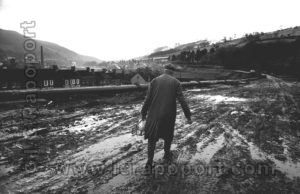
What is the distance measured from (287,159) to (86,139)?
15.0 ft

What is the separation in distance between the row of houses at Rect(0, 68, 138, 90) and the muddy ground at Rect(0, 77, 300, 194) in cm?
770

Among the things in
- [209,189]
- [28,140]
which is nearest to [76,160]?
[28,140]

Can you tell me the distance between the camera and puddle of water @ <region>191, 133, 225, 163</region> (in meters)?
5.21

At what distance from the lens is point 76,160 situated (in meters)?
4.94

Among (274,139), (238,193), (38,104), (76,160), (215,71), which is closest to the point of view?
(238,193)

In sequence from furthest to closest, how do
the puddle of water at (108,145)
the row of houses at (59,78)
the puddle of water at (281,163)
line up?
1. the row of houses at (59,78)
2. the puddle of water at (108,145)
3. the puddle of water at (281,163)

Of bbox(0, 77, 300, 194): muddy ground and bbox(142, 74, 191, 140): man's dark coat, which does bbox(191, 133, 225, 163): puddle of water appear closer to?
bbox(0, 77, 300, 194): muddy ground

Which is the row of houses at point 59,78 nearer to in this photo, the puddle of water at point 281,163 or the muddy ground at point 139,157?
the muddy ground at point 139,157

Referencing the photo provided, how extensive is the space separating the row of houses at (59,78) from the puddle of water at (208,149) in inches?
529

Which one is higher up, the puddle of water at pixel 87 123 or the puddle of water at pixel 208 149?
the puddle of water at pixel 87 123

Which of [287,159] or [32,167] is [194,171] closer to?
[287,159]

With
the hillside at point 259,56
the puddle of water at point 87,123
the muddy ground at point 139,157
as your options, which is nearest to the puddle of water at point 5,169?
the muddy ground at point 139,157

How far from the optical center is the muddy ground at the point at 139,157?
3900 millimetres

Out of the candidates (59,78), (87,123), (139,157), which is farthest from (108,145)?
(59,78)
